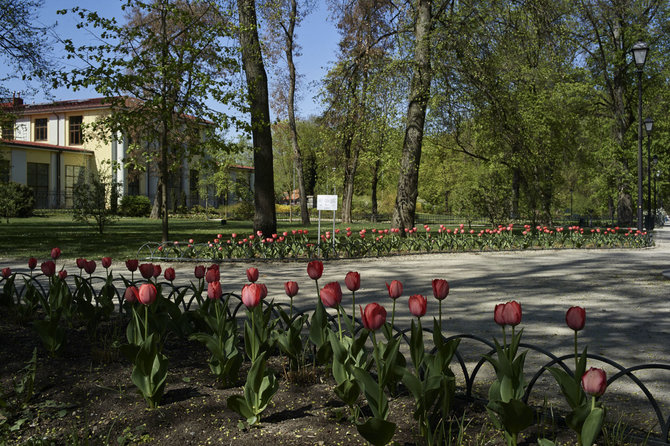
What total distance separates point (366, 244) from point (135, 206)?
3098 cm

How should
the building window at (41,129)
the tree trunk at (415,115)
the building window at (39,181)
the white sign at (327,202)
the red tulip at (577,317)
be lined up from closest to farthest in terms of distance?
the red tulip at (577,317), the white sign at (327,202), the tree trunk at (415,115), the building window at (39,181), the building window at (41,129)

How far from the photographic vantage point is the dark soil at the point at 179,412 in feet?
8.40

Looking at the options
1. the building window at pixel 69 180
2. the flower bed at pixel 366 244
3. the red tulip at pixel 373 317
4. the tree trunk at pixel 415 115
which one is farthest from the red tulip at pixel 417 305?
the building window at pixel 69 180

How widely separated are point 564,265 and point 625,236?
25.4 ft

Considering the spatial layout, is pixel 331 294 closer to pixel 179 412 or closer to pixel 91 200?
pixel 179 412

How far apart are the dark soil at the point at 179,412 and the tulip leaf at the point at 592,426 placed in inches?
18.7

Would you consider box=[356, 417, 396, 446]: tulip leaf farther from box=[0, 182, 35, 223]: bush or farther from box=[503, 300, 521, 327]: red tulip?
box=[0, 182, 35, 223]: bush

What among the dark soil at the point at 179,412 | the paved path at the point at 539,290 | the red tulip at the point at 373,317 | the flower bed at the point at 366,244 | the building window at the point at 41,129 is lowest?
the paved path at the point at 539,290

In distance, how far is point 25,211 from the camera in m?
32.8

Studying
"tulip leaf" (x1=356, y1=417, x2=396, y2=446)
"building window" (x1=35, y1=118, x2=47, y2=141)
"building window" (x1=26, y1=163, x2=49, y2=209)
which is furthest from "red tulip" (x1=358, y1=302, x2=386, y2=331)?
"building window" (x1=35, y1=118, x2=47, y2=141)

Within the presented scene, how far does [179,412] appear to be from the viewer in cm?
285

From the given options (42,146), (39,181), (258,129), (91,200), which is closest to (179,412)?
(258,129)

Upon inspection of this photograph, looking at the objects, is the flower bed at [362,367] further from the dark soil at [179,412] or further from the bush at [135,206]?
the bush at [135,206]

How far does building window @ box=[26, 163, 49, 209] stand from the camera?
42125 millimetres
